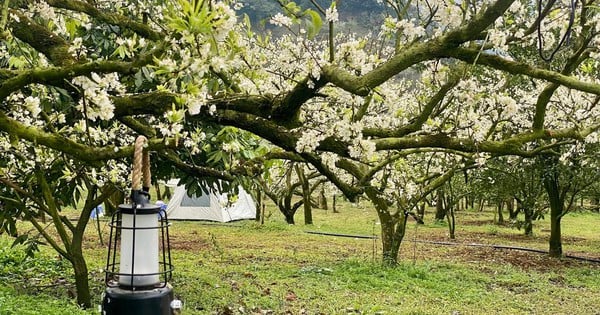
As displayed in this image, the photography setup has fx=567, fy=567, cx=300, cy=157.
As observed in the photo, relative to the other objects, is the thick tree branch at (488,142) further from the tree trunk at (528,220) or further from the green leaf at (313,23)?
the tree trunk at (528,220)

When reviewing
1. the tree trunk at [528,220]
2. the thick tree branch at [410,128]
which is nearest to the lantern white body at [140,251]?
the thick tree branch at [410,128]

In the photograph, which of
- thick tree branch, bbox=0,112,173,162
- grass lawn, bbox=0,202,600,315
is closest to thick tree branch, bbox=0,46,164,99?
thick tree branch, bbox=0,112,173,162

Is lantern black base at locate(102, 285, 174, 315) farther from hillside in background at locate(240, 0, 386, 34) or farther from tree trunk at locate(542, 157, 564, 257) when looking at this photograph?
tree trunk at locate(542, 157, 564, 257)

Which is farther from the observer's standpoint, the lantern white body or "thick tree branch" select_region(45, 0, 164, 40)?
"thick tree branch" select_region(45, 0, 164, 40)

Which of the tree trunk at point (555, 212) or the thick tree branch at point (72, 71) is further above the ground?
the thick tree branch at point (72, 71)

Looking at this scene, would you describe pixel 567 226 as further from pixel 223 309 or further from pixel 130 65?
pixel 130 65

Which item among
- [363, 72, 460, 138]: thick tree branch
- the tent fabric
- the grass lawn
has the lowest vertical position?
the grass lawn

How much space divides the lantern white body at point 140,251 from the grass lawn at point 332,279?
366 cm

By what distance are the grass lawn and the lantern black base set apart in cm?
367

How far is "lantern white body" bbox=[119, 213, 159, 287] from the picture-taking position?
1432 mm

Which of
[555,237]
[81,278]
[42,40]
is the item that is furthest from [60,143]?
[555,237]

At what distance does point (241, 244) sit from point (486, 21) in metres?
11.5

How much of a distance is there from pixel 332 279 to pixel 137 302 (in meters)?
7.53

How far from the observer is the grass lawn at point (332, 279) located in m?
6.77
